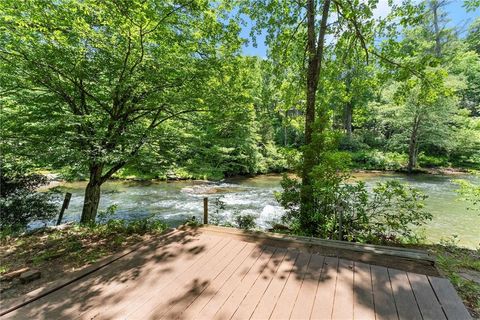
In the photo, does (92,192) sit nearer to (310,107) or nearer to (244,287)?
(244,287)

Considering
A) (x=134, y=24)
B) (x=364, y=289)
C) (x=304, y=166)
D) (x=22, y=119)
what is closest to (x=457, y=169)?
(x=304, y=166)

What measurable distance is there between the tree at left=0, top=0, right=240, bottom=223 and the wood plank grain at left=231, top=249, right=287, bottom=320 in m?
3.35

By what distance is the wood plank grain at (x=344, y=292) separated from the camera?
6.16 feet

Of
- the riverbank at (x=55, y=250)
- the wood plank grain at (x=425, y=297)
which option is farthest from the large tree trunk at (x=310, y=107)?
the riverbank at (x=55, y=250)

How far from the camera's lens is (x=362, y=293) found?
6.98ft

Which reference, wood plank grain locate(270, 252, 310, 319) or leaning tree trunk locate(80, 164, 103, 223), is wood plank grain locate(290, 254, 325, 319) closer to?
wood plank grain locate(270, 252, 310, 319)

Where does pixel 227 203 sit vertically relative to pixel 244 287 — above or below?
below

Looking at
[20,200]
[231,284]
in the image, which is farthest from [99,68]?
[231,284]

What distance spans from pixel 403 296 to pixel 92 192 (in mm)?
6016

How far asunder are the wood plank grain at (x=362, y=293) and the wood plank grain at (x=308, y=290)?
0.34 m

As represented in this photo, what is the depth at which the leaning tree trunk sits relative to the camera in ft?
17.9

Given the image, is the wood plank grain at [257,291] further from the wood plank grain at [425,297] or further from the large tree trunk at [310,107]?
the large tree trunk at [310,107]

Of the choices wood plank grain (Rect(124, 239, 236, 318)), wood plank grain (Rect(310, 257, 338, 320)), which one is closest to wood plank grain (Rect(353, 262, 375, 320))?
wood plank grain (Rect(310, 257, 338, 320))

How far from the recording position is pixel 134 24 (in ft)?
12.2
